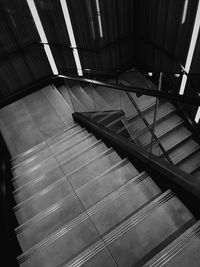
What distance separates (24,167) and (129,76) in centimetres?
457

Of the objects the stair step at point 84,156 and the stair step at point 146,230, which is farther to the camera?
the stair step at point 84,156

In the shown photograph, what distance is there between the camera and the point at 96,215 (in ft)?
7.69

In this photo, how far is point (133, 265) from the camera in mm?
1864

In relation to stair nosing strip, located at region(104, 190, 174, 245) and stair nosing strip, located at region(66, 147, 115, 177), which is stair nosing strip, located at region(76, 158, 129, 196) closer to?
stair nosing strip, located at region(66, 147, 115, 177)

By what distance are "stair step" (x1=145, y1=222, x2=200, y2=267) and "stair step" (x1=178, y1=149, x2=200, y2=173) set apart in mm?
2777

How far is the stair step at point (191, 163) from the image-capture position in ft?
14.3

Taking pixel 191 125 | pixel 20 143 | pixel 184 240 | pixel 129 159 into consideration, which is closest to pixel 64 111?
pixel 20 143

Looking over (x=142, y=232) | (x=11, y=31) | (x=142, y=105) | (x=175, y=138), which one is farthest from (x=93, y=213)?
(x=11, y=31)

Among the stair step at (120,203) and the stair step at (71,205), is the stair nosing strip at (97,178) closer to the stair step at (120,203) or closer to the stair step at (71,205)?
the stair step at (71,205)

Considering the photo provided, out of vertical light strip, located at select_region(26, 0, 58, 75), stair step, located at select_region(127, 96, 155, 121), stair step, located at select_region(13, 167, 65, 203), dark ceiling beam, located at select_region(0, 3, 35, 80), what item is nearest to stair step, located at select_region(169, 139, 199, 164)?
→ stair step, located at select_region(127, 96, 155, 121)

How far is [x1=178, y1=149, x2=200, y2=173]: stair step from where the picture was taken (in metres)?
4.35

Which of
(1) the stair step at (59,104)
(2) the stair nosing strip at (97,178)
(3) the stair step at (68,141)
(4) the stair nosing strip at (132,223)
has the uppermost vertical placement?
(1) the stair step at (59,104)

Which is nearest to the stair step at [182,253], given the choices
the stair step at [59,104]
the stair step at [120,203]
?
the stair step at [120,203]

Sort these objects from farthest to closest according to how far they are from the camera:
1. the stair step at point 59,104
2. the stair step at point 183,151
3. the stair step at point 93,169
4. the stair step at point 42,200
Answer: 1. the stair step at point 59,104
2. the stair step at point 183,151
3. the stair step at point 93,169
4. the stair step at point 42,200
